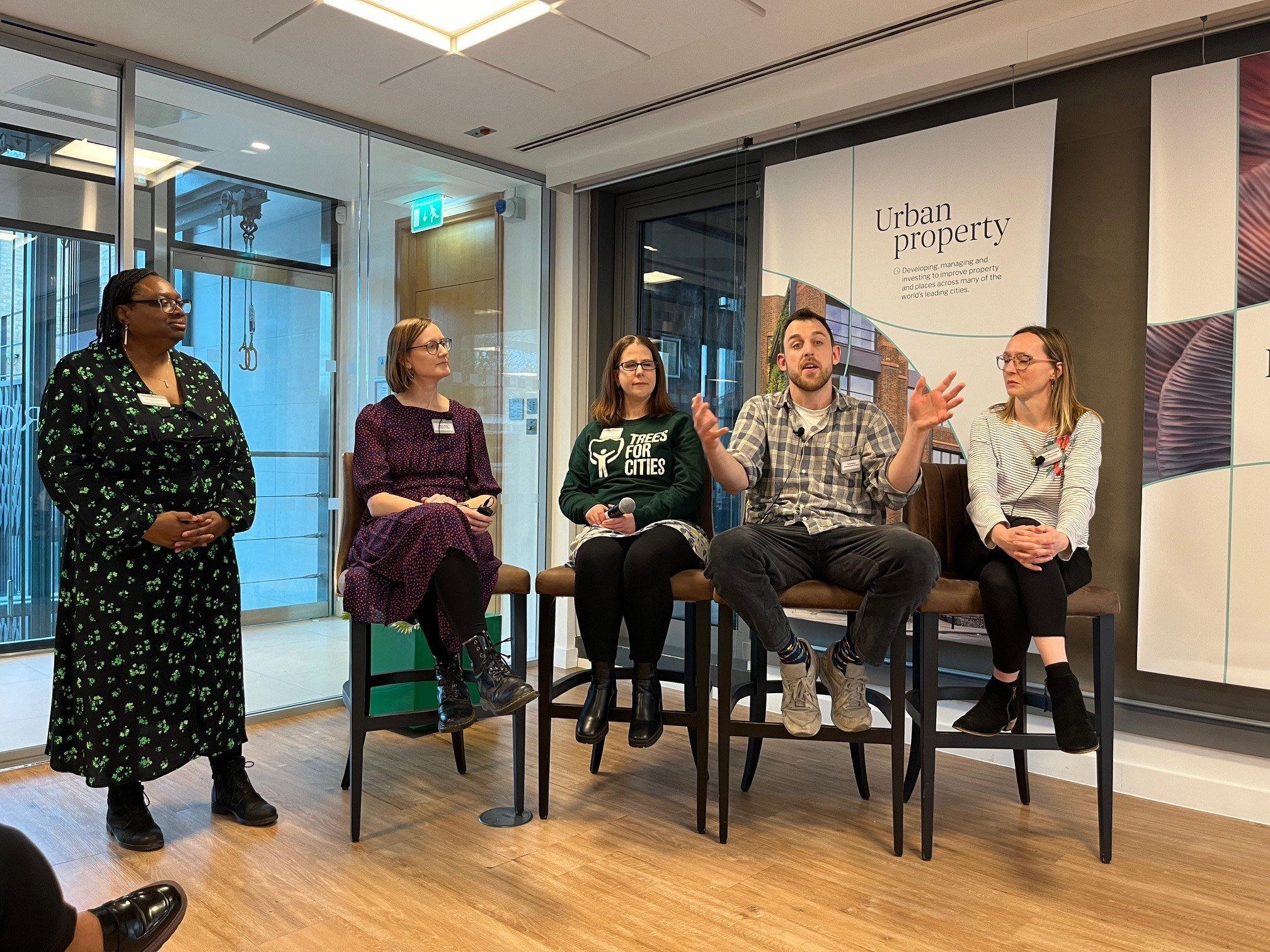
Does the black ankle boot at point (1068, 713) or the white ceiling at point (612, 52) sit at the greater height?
the white ceiling at point (612, 52)

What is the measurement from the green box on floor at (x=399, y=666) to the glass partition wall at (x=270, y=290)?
1.46ft

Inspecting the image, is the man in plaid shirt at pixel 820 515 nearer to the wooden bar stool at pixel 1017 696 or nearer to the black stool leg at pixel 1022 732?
the wooden bar stool at pixel 1017 696

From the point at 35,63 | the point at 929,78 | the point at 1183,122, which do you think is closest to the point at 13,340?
the point at 35,63

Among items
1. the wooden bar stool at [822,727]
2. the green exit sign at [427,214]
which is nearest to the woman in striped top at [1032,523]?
the wooden bar stool at [822,727]

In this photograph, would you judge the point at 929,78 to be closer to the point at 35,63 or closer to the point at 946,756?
the point at 946,756

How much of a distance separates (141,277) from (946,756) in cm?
306

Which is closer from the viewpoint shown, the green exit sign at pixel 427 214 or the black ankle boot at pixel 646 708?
the black ankle boot at pixel 646 708

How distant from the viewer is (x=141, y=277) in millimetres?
2676

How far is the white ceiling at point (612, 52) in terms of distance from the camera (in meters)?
3.11

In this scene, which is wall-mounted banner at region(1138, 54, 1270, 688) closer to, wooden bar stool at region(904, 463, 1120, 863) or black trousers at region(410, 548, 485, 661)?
wooden bar stool at region(904, 463, 1120, 863)

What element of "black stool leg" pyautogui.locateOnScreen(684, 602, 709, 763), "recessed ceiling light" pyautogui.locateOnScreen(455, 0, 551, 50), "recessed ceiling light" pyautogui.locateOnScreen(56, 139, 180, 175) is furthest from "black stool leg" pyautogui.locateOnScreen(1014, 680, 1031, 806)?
"recessed ceiling light" pyautogui.locateOnScreen(56, 139, 180, 175)

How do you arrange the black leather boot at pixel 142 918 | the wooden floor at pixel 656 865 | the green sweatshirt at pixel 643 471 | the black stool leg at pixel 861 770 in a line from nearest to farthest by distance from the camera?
1. the black leather boot at pixel 142 918
2. the wooden floor at pixel 656 865
3. the green sweatshirt at pixel 643 471
4. the black stool leg at pixel 861 770

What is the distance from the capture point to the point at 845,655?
2604 millimetres

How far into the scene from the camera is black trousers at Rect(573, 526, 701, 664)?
266 cm
